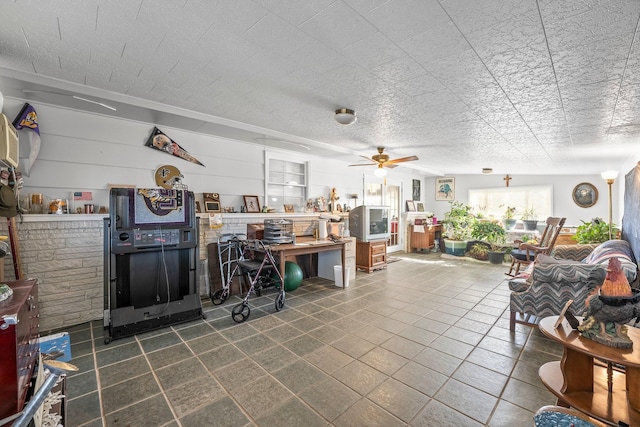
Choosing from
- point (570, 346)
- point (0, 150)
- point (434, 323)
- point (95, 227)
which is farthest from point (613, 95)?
point (95, 227)

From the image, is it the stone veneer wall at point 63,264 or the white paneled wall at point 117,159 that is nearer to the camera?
the stone veneer wall at point 63,264

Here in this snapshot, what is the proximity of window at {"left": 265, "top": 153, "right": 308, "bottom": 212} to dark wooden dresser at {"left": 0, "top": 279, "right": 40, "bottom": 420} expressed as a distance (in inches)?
140

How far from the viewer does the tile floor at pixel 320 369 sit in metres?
1.75

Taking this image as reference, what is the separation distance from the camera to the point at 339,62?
215 cm

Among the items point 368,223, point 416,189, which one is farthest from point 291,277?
point 416,189

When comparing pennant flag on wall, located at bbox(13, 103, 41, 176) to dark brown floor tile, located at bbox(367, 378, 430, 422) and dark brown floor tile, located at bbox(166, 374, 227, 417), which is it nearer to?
dark brown floor tile, located at bbox(166, 374, 227, 417)

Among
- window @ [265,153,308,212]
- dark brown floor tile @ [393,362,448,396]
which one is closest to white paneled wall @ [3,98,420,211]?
window @ [265,153,308,212]

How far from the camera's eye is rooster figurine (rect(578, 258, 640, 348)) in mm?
Result: 1470

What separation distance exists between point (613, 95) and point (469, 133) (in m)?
1.57

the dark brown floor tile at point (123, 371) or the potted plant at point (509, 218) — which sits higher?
the potted plant at point (509, 218)

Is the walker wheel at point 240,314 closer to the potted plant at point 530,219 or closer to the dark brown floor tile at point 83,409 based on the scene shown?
the dark brown floor tile at point 83,409

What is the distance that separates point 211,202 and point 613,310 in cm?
414

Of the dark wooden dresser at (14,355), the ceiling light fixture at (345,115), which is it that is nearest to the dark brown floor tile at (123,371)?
the dark wooden dresser at (14,355)

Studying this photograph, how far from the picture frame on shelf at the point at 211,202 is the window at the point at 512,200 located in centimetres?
746
